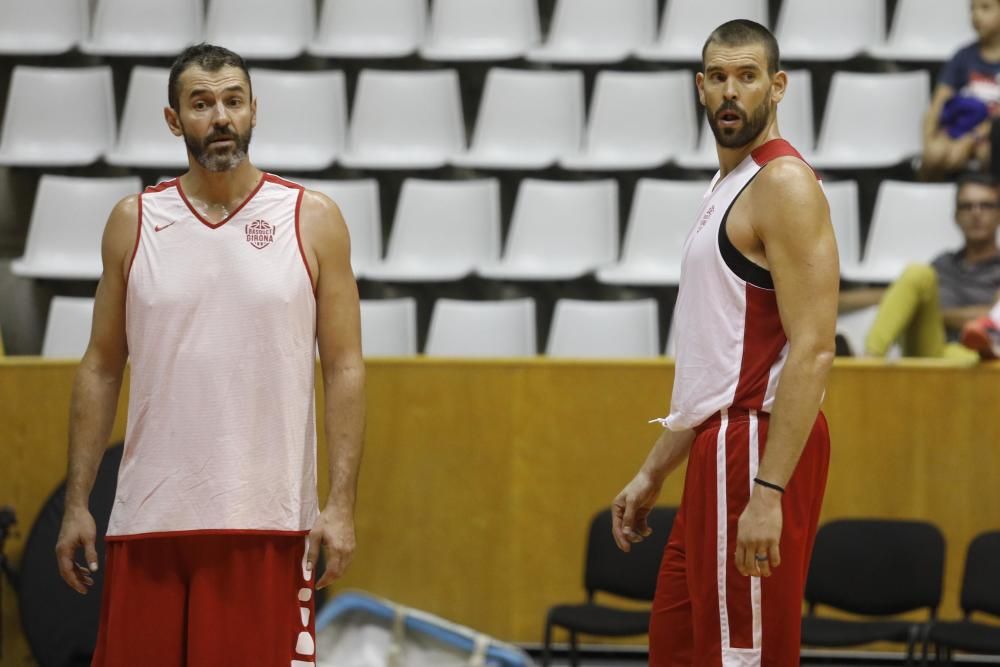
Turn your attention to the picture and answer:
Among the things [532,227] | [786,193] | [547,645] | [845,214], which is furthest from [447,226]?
[786,193]

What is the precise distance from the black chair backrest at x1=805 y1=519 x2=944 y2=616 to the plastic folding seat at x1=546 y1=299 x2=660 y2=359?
1499 millimetres

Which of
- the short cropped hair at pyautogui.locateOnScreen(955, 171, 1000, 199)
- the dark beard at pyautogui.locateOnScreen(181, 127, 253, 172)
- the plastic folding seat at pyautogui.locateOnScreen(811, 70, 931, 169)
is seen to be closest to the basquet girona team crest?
the dark beard at pyautogui.locateOnScreen(181, 127, 253, 172)

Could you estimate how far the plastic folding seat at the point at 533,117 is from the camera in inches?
268

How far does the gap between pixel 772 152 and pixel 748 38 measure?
0.23 meters

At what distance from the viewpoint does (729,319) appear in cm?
280

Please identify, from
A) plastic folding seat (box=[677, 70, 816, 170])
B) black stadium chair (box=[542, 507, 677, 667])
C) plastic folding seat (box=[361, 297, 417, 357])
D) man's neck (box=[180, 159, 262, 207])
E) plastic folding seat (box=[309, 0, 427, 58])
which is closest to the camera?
man's neck (box=[180, 159, 262, 207])

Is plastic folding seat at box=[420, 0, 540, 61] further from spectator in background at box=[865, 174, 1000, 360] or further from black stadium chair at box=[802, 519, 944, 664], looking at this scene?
black stadium chair at box=[802, 519, 944, 664]

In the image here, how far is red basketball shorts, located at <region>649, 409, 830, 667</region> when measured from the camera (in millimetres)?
2746

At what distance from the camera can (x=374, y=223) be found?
21.1ft

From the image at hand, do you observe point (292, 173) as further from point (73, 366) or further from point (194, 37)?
point (73, 366)

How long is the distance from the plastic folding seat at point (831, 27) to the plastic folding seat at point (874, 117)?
0.20m

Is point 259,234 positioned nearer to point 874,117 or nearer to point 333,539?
point 333,539

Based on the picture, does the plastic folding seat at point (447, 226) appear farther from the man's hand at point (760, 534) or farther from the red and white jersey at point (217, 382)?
the man's hand at point (760, 534)

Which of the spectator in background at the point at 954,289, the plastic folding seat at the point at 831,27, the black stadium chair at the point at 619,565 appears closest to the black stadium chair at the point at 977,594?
the spectator in background at the point at 954,289
